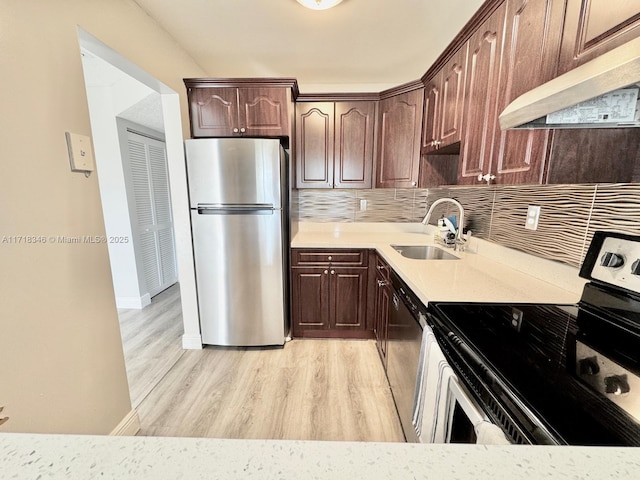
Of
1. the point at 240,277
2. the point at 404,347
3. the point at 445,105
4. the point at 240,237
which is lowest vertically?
the point at 404,347

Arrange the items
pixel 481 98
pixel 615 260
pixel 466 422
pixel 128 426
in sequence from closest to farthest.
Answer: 1. pixel 466 422
2. pixel 615 260
3. pixel 481 98
4. pixel 128 426

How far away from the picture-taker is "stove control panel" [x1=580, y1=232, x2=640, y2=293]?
87cm

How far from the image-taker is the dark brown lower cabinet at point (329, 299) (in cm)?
228

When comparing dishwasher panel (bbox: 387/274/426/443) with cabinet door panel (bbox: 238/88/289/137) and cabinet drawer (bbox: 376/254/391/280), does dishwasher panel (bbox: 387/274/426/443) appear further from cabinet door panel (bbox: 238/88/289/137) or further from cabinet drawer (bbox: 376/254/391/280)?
cabinet door panel (bbox: 238/88/289/137)

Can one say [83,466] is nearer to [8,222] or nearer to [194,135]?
[8,222]

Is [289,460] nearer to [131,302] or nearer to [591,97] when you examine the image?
[591,97]

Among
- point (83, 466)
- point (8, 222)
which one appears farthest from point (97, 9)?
point (83, 466)

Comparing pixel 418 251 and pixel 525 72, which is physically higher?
pixel 525 72

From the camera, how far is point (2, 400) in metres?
0.88

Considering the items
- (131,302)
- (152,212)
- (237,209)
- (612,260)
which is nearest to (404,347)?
(612,260)

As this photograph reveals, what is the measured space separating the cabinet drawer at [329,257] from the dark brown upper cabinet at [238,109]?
39.9 inches

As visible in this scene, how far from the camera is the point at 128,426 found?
56.1 inches

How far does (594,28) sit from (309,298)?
2139 mm

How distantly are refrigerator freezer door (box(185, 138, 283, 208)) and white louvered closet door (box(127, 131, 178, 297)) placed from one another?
1.52m
